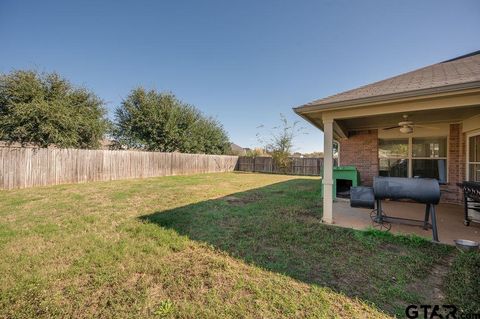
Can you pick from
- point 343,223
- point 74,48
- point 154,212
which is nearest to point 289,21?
point 343,223

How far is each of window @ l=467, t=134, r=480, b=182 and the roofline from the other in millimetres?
3156

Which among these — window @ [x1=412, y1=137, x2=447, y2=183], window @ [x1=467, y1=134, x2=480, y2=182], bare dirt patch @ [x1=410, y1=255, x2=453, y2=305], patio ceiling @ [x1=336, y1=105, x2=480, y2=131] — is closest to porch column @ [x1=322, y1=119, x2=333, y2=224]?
patio ceiling @ [x1=336, y1=105, x2=480, y2=131]

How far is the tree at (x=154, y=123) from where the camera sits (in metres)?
18.2

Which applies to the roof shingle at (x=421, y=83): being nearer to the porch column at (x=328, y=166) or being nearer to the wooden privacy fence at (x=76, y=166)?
the porch column at (x=328, y=166)

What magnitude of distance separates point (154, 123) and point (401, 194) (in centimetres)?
1831

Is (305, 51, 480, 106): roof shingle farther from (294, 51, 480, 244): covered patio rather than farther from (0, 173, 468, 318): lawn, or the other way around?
(0, 173, 468, 318): lawn

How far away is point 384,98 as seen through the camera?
3.64 metres

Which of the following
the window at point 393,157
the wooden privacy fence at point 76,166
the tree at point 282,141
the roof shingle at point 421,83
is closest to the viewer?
the roof shingle at point 421,83

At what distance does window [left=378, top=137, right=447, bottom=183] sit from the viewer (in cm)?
655

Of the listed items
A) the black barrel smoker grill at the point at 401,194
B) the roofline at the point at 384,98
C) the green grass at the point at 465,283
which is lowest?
the green grass at the point at 465,283

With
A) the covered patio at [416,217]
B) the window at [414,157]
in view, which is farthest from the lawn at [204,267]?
the window at [414,157]

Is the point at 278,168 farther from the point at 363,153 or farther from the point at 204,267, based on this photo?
the point at 204,267

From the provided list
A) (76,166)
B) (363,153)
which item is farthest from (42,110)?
(363,153)

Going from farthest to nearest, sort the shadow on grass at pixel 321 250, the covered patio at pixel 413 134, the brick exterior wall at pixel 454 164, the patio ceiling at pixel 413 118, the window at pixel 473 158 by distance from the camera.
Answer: the brick exterior wall at pixel 454 164 → the window at pixel 473 158 → the patio ceiling at pixel 413 118 → the covered patio at pixel 413 134 → the shadow on grass at pixel 321 250
